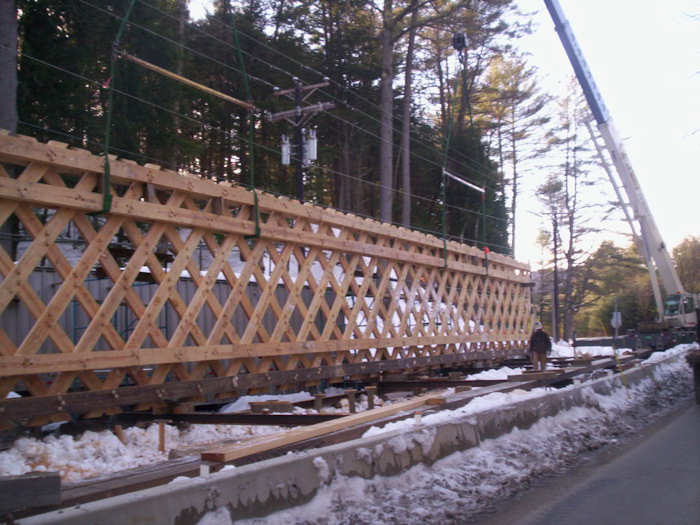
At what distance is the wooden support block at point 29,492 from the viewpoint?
12.7 ft

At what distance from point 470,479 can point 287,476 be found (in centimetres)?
233

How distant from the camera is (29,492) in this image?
3.92 m

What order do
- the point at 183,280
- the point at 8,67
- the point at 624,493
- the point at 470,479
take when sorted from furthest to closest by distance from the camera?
the point at 183,280, the point at 8,67, the point at 470,479, the point at 624,493

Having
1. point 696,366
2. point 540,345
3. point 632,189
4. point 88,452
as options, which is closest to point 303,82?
point 632,189

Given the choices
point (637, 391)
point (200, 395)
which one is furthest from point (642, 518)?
point (637, 391)

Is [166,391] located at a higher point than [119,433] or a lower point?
higher

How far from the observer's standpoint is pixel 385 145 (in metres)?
28.4

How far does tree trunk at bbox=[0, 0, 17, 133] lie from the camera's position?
1240 cm

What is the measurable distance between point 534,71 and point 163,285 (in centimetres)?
4104

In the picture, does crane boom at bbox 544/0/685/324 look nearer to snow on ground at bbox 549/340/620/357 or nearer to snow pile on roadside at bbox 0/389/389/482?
snow on ground at bbox 549/340/620/357

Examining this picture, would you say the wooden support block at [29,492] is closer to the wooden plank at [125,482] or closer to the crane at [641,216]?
the wooden plank at [125,482]

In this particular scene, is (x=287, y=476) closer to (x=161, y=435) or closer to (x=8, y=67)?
(x=161, y=435)

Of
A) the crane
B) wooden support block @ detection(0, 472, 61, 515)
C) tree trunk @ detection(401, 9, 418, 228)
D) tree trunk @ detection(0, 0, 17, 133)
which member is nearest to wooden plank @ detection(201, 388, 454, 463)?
wooden support block @ detection(0, 472, 61, 515)

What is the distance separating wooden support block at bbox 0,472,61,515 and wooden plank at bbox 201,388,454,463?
144 centimetres
